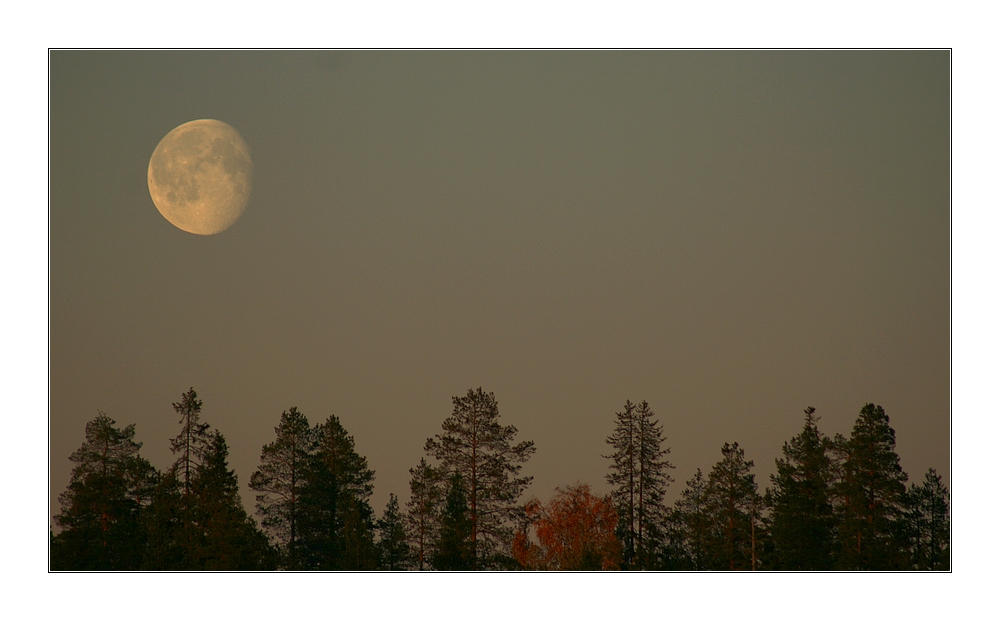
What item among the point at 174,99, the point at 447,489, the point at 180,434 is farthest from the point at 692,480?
the point at 174,99

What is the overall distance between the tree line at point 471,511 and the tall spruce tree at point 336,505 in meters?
0.08

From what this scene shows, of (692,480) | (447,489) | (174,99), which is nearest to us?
(447,489)

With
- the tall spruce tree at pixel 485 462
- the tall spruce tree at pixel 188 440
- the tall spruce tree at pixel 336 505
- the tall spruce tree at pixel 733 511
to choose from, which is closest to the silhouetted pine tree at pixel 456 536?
the tall spruce tree at pixel 485 462

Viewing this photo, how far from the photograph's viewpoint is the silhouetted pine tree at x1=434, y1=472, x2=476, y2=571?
52.1m

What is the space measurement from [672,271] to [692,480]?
74.1 feet

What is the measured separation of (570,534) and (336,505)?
13410 mm

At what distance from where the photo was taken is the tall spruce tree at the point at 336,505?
54.2 meters

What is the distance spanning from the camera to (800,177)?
3167 inches

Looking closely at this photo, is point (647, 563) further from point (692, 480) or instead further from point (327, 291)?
point (327, 291)

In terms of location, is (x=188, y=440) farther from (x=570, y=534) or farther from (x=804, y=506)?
(x=804, y=506)

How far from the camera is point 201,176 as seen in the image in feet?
218

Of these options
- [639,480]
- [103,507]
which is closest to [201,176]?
[103,507]

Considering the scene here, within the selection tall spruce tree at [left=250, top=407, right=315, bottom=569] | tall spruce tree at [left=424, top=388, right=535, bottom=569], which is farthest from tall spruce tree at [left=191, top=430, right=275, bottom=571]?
tall spruce tree at [left=424, top=388, right=535, bottom=569]

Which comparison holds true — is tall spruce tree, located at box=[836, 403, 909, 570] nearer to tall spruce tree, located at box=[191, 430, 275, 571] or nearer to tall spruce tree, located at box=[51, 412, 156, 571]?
tall spruce tree, located at box=[191, 430, 275, 571]
